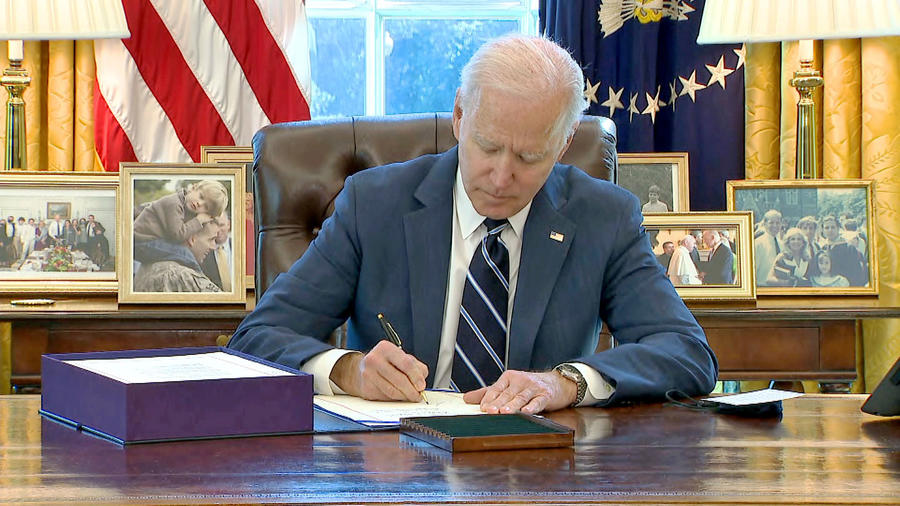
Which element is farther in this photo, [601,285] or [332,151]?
[332,151]

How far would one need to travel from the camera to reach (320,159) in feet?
8.27

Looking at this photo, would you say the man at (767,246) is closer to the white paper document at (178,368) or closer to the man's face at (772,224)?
the man's face at (772,224)

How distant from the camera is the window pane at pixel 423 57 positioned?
3918 millimetres

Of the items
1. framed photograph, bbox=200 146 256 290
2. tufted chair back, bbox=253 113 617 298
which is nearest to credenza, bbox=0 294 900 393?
framed photograph, bbox=200 146 256 290

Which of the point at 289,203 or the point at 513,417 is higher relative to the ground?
the point at 289,203

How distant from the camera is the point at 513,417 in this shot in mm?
1462

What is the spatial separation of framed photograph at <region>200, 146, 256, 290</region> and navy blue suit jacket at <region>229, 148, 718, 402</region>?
0.72 metres

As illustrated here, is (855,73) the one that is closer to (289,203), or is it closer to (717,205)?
(717,205)

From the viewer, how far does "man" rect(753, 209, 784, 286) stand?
10.2 feet

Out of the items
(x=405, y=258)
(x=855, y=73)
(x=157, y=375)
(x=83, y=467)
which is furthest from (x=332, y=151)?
(x=855, y=73)

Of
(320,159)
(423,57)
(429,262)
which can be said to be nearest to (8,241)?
(320,159)

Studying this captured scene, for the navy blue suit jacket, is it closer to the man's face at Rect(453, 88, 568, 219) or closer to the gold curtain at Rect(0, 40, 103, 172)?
the man's face at Rect(453, 88, 568, 219)

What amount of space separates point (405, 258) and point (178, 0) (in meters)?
1.72

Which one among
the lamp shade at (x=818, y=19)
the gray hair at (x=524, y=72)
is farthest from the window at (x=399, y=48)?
the gray hair at (x=524, y=72)
